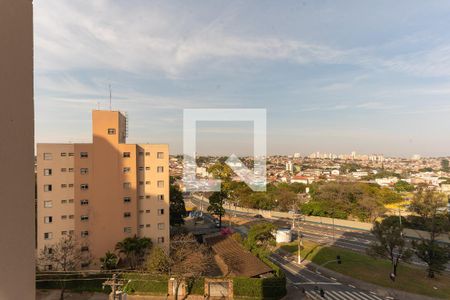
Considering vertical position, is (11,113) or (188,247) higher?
(11,113)

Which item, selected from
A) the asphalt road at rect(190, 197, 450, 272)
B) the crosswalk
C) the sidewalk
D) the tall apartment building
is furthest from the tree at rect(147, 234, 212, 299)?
the asphalt road at rect(190, 197, 450, 272)

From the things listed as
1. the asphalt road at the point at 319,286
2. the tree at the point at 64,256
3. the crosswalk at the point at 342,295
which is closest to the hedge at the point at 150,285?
the tree at the point at 64,256

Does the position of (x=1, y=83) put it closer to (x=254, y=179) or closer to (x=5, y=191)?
(x=5, y=191)

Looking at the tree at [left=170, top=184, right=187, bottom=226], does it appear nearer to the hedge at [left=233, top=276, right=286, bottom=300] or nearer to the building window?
the building window

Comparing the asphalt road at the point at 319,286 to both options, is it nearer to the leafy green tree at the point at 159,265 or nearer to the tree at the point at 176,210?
the leafy green tree at the point at 159,265

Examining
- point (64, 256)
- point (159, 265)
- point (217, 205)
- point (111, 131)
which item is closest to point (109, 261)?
point (64, 256)

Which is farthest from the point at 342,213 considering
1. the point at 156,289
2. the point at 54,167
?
the point at 54,167
